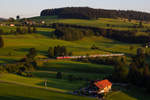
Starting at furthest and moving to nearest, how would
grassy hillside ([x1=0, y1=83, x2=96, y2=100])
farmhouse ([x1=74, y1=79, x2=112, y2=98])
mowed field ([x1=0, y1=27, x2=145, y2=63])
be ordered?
mowed field ([x1=0, y1=27, x2=145, y2=63])
farmhouse ([x1=74, y1=79, x2=112, y2=98])
grassy hillside ([x1=0, y1=83, x2=96, y2=100])

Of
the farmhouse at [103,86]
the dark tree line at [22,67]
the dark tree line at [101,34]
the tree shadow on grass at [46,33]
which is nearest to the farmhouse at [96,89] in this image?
the farmhouse at [103,86]

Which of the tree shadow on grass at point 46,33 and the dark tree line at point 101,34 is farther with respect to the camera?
the tree shadow on grass at point 46,33

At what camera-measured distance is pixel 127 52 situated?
108125mm

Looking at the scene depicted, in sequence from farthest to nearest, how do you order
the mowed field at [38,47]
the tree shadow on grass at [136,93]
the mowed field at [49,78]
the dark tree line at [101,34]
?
the dark tree line at [101,34] → the mowed field at [38,47] → the tree shadow on grass at [136,93] → the mowed field at [49,78]

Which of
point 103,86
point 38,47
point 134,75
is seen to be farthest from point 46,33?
point 103,86

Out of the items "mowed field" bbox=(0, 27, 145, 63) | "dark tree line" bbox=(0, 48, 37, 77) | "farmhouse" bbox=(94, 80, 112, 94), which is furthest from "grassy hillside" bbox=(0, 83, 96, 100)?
"mowed field" bbox=(0, 27, 145, 63)

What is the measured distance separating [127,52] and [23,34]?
189 ft

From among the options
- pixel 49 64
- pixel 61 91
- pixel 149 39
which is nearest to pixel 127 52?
pixel 149 39

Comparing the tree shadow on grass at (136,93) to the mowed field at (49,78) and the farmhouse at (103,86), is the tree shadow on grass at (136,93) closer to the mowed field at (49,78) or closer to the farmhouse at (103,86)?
the mowed field at (49,78)

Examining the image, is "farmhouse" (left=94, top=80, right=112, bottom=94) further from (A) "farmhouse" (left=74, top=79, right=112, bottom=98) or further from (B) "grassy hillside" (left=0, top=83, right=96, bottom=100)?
(B) "grassy hillside" (left=0, top=83, right=96, bottom=100)

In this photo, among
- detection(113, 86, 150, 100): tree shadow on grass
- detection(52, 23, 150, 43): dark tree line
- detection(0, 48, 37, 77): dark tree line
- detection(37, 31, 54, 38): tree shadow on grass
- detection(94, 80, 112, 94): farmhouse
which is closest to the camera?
detection(94, 80, 112, 94): farmhouse

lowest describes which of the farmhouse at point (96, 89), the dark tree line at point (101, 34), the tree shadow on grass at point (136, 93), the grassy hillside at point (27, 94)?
the tree shadow on grass at point (136, 93)

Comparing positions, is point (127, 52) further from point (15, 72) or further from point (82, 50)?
point (15, 72)

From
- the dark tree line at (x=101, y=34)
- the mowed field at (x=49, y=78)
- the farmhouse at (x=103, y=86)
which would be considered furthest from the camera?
the dark tree line at (x=101, y=34)
